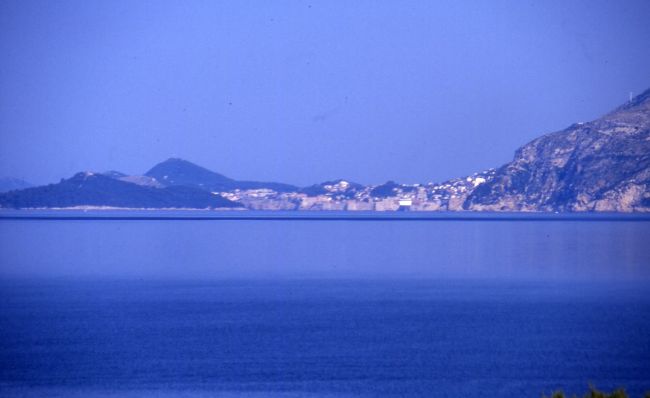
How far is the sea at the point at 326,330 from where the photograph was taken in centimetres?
2598

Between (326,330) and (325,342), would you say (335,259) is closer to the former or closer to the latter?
(326,330)

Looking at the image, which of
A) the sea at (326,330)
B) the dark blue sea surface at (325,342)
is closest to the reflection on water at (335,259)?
the sea at (326,330)

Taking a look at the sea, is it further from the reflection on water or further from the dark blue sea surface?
the reflection on water

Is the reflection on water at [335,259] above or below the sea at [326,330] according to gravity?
above

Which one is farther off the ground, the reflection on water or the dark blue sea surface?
the reflection on water

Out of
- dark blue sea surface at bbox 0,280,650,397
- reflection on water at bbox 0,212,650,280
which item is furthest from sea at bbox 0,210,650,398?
reflection on water at bbox 0,212,650,280

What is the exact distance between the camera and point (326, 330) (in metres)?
34.3

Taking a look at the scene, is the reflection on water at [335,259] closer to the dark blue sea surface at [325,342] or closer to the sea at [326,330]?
the sea at [326,330]

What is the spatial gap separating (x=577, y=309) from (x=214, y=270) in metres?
29.7

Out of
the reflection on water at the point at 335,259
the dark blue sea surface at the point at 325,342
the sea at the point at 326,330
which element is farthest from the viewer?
the reflection on water at the point at 335,259

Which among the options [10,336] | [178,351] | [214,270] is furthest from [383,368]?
[214,270]

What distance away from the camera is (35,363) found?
93.2 feet

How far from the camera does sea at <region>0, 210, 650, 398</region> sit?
85.3ft

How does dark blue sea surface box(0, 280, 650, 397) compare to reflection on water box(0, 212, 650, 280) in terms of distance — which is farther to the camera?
reflection on water box(0, 212, 650, 280)
